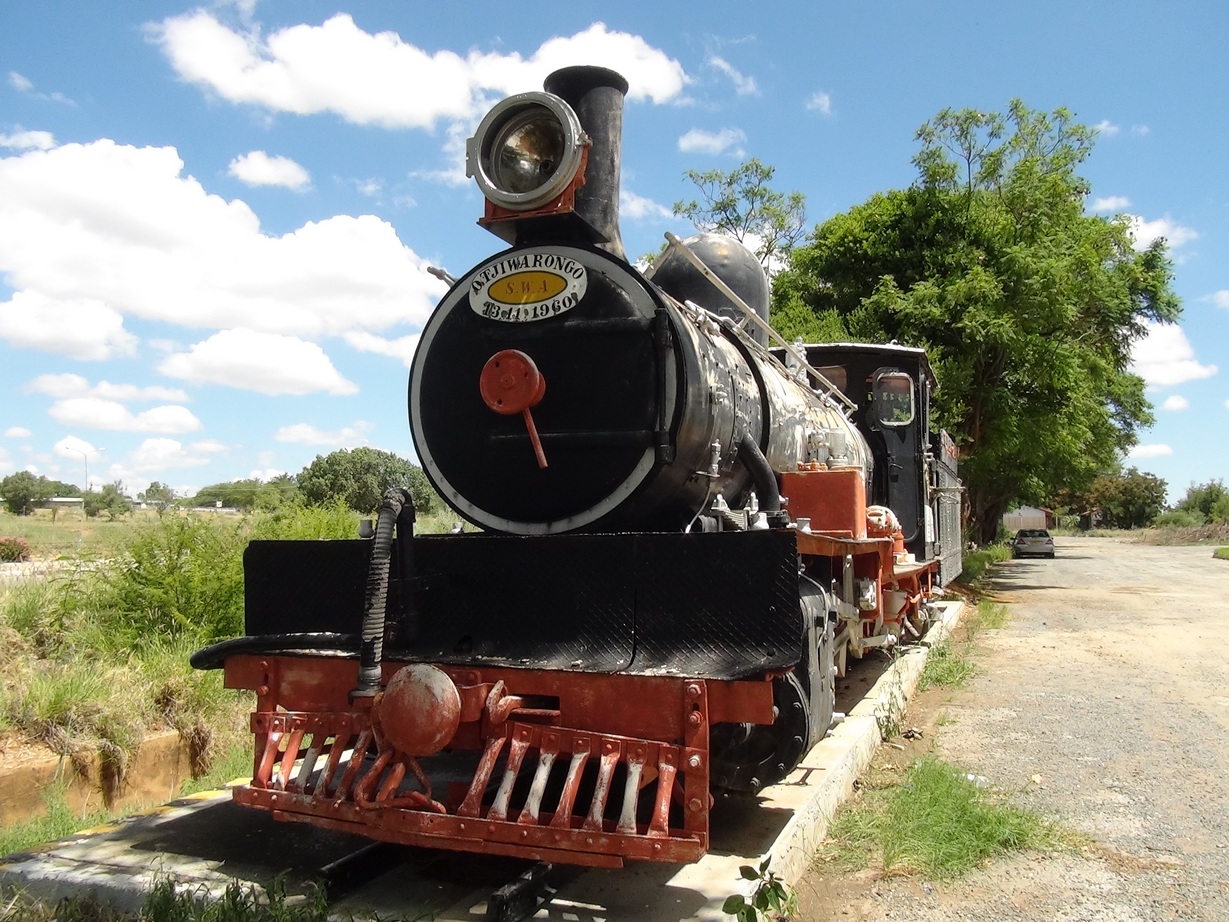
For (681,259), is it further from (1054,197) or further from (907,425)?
(1054,197)

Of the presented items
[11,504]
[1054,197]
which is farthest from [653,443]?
[11,504]

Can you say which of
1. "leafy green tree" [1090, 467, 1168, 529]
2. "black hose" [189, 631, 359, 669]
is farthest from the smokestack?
"leafy green tree" [1090, 467, 1168, 529]

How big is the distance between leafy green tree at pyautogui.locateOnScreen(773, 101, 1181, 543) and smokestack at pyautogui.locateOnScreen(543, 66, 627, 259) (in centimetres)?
1171

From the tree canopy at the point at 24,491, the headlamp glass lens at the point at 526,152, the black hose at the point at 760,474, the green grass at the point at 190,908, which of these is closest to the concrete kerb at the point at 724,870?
the green grass at the point at 190,908

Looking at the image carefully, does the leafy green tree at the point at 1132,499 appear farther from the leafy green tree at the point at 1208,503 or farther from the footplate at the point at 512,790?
the footplate at the point at 512,790

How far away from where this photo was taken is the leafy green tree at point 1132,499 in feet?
257

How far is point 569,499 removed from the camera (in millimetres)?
3865

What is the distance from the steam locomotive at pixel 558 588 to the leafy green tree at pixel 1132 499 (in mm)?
83119

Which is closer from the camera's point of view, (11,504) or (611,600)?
(611,600)

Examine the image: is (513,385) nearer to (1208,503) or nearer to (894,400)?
(894,400)

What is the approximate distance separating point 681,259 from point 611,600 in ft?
9.78

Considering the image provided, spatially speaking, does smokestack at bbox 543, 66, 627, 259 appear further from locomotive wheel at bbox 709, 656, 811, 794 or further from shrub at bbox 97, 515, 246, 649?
shrub at bbox 97, 515, 246, 649

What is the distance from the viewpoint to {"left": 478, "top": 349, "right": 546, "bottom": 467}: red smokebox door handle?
3761 millimetres

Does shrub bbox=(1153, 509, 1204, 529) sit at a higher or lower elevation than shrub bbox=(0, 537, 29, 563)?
higher
